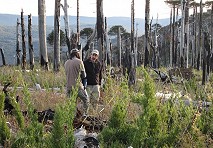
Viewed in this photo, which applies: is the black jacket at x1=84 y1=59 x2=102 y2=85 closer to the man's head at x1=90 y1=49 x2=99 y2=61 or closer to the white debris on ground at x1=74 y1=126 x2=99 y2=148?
the man's head at x1=90 y1=49 x2=99 y2=61

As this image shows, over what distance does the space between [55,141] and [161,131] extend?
1.50 meters

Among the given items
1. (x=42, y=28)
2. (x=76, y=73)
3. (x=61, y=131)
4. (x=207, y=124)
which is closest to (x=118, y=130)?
(x=61, y=131)

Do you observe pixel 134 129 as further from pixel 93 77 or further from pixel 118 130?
pixel 93 77

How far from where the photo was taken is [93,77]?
9508 millimetres

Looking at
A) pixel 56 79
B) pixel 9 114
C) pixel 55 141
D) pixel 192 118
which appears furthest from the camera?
pixel 56 79

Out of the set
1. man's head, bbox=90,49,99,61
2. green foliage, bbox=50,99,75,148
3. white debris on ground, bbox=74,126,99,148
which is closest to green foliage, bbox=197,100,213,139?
white debris on ground, bbox=74,126,99,148

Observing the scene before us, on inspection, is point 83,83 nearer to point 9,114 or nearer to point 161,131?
point 9,114

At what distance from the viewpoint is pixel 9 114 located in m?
8.18

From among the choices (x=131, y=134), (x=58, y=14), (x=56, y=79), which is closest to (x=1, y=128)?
(x=131, y=134)

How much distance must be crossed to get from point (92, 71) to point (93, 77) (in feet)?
0.49

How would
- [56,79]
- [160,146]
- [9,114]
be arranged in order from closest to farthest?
[160,146]
[9,114]
[56,79]

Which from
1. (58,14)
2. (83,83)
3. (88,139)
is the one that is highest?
(58,14)

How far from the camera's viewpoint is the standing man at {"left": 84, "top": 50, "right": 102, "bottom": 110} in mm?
9438

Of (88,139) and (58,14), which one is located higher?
(58,14)
